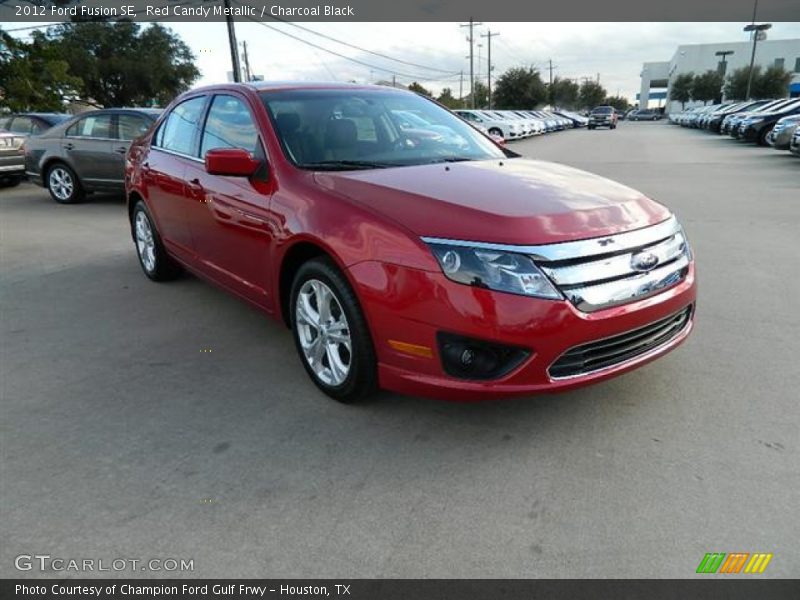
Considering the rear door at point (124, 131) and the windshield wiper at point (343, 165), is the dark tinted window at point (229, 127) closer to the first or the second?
the windshield wiper at point (343, 165)

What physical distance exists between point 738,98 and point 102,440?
2916 inches

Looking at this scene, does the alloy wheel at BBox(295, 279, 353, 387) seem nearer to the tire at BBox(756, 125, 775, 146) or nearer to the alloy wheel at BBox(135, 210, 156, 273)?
the alloy wheel at BBox(135, 210, 156, 273)

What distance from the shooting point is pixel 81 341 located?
13.6ft

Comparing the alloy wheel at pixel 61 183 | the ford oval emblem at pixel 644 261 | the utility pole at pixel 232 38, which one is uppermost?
the utility pole at pixel 232 38

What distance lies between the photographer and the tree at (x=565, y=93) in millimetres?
83312

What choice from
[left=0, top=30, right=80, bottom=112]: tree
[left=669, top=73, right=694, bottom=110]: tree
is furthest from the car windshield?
[left=669, top=73, right=694, bottom=110]: tree

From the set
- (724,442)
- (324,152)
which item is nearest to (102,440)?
(324,152)

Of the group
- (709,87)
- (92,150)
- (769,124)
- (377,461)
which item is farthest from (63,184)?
(709,87)

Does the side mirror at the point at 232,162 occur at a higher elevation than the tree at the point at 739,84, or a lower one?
lower

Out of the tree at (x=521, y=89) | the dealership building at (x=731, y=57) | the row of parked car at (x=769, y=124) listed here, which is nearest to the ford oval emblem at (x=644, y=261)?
the row of parked car at (x=769, y=124)

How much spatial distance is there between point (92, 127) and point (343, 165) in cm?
812
